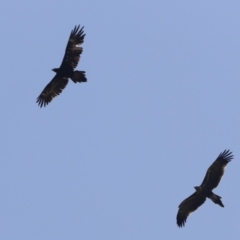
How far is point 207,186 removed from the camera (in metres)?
31.8

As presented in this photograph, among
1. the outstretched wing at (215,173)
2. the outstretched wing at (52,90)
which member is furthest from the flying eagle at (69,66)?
the outstretched wing at (215,173)

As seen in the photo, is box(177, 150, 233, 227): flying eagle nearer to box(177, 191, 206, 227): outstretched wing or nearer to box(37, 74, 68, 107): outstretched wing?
box(177, 191, 206, 227): outstretched wing

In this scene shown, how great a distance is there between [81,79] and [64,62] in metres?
1.51

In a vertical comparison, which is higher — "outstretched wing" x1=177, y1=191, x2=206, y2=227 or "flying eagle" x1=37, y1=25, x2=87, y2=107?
"flying eagle" x1=37, y1=25, x2=87, y2=107

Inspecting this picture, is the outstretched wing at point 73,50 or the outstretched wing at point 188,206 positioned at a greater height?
the outstretched wing at point 73,50

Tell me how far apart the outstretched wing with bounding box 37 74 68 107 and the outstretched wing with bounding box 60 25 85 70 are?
2.54 ft

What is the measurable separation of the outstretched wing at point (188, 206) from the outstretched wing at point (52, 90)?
7438 millimetres

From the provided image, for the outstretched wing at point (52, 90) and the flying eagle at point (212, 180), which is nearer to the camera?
the flying eagle at point (212, 180)

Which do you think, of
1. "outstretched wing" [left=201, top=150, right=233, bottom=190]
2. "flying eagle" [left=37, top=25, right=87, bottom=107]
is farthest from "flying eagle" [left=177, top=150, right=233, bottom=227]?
"flying eagle" [left=37, top=25, right=87, bottom=107]

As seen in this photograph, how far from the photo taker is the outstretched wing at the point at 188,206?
106ft

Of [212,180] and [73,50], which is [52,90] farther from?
[212,180]

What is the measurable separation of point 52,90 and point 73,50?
221 centimetres

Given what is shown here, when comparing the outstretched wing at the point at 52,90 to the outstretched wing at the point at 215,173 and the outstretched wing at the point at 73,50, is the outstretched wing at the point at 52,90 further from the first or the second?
the outstretched wing at the point at 215,173

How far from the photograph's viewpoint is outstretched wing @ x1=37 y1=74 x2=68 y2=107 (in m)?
33.6
